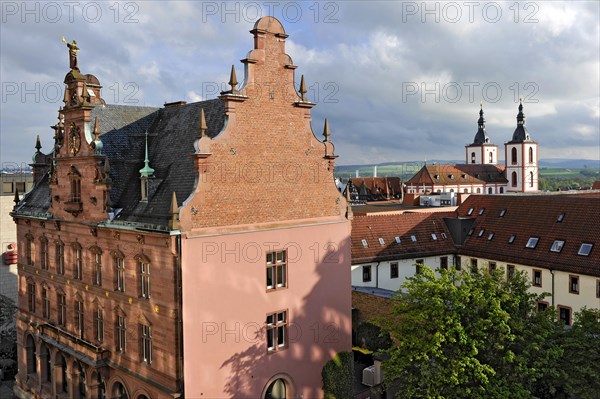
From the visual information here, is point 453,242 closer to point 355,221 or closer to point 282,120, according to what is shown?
point 355,221

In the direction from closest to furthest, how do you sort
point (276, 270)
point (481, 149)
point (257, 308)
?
1. point (257, 308)
2. point (276, 270)
3. point (481, 149)

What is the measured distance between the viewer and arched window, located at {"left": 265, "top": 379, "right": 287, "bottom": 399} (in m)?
27.4

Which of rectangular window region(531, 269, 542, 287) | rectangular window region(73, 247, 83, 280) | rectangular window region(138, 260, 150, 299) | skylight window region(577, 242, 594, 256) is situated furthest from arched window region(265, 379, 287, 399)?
skylight window region(577, 242, 594, 256)

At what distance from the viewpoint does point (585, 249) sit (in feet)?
138

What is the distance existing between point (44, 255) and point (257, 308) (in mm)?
16450

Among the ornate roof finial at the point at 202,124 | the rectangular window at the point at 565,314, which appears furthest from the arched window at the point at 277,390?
the rectangular window at the point at 565,314

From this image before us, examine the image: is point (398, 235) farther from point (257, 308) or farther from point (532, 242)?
point (257, 308)

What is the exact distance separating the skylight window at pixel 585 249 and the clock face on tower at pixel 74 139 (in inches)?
1415

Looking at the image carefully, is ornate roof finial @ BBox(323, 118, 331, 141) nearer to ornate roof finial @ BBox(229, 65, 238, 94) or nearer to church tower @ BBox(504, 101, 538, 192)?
ornate roof finial @ BBox(229, 65, 238, 94)

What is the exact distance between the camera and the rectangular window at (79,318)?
31.3 metres

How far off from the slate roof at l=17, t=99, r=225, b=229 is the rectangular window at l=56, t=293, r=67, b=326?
515cm

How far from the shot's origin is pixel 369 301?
38.2 m

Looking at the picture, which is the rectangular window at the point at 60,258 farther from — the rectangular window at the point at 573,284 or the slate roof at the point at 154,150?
the rectangular window at the point at 573,284

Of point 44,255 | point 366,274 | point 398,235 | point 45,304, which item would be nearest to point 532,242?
point 398,235
